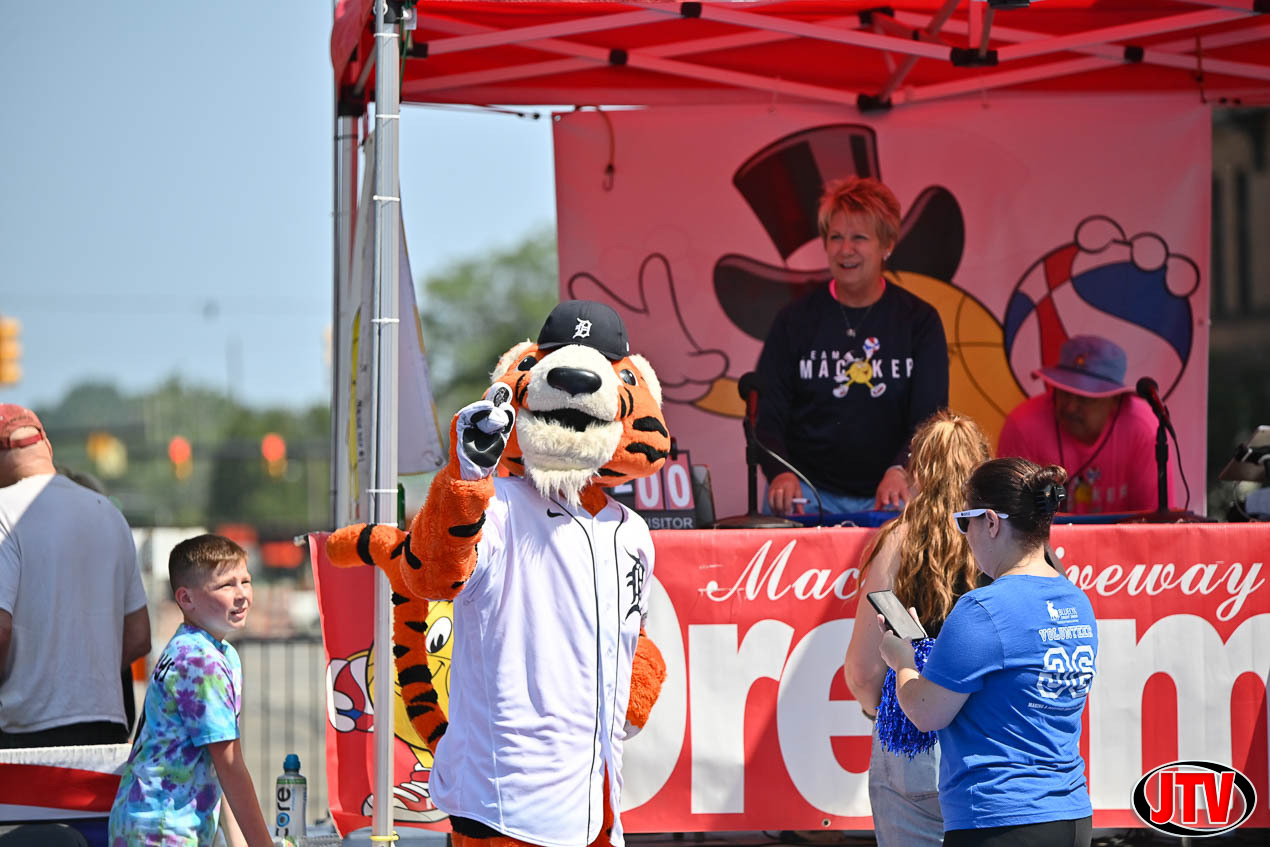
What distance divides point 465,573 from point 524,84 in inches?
169

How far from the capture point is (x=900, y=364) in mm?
6020

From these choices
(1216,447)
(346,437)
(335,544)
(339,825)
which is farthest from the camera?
(1216,447)

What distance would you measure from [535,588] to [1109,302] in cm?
493

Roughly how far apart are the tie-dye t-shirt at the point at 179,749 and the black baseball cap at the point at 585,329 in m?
1.28

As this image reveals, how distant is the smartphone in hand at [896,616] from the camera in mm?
3104

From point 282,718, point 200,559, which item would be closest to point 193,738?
point 200,559

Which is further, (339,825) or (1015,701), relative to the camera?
(339,825)

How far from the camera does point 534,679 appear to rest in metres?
3.09

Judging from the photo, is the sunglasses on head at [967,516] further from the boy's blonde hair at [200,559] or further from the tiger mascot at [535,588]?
the boy's blonde hair at [200,559]

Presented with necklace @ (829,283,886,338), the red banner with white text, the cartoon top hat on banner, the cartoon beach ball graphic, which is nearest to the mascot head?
the red banner with white text

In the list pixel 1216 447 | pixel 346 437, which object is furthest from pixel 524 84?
pixel 1216 447

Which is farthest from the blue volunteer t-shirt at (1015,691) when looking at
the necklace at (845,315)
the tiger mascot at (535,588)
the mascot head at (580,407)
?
the necklace at (845,315)

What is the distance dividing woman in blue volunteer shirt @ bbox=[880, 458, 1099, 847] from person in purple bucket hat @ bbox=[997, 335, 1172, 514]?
2.92m

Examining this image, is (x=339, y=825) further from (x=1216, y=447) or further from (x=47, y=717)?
(x=1216, y=447)
